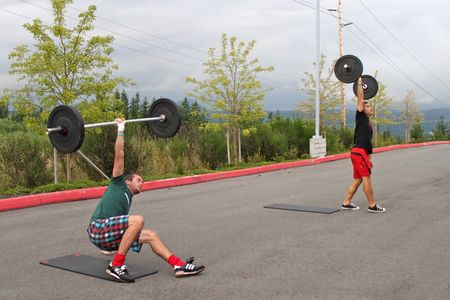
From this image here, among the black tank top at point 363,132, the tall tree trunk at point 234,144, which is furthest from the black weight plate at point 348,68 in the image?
the tall tree trunk at point 234,144

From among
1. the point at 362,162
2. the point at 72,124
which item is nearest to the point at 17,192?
the point at 72,124

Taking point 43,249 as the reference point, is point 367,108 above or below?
above

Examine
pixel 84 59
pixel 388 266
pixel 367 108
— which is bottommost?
pixel 388 266

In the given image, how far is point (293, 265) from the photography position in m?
5.52

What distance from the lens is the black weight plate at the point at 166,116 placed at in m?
6.86

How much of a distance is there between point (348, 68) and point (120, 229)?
6843mm

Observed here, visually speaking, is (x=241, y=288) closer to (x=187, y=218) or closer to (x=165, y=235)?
(x=165, y=235)

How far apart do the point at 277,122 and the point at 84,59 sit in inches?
531

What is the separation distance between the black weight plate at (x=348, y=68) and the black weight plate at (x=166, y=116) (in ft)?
15.2

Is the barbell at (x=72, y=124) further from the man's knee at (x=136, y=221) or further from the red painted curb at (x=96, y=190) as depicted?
the red painted curb at (x=96, y=190)

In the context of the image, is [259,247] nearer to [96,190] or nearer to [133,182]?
[133,182]

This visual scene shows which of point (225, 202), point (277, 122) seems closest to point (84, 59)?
point (225, 202)

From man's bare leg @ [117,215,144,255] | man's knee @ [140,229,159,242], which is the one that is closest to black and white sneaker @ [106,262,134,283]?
man's bare leg @ [117,215,144,255]

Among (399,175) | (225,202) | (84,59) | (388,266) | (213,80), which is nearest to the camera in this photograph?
(388,266)
